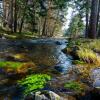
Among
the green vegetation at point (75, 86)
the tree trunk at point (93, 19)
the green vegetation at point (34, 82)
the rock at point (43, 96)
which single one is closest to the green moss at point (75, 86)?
the green vegetation at point (75, 86)

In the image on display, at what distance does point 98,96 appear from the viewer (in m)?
5.89

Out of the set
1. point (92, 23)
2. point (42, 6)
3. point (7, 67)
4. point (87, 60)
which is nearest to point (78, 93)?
point (7, 67)

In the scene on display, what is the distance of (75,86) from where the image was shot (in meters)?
6.42

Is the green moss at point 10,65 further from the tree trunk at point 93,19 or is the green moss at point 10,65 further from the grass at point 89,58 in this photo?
the tree trunk at point 93,19

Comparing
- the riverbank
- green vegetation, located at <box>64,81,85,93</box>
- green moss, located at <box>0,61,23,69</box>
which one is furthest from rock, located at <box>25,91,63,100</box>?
green moss, located at <box>0,61,23,69</box>

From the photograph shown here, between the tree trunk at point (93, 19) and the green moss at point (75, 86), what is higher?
the tree trunk at point (93, 19)

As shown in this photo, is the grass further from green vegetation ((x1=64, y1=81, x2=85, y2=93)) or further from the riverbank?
green vegetation ((x1=64, y1=81, x2=85, y2=93))

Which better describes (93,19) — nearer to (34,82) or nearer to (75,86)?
(75,86)

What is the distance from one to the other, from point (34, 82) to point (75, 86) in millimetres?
1095

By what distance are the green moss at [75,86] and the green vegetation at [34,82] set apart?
2.08 feet

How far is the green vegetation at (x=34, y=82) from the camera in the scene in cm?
612

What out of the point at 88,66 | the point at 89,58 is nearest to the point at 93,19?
the point at 89,58

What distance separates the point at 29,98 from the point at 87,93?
1.48 meters

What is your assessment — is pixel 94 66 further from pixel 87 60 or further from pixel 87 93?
pixel 87 93
